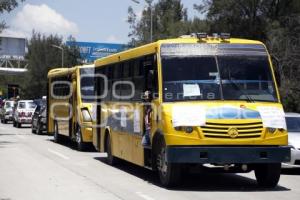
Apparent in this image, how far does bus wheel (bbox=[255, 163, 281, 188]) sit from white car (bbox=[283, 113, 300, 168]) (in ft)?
7.05

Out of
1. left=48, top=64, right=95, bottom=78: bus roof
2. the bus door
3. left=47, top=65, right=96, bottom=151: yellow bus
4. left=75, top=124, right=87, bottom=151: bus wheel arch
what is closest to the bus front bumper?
left=47, top=65, right=96, bottom=151: yellow bus

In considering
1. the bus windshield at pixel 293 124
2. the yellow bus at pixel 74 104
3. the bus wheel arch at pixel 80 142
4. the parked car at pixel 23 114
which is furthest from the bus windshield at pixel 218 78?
the parked car at pixel 23 114

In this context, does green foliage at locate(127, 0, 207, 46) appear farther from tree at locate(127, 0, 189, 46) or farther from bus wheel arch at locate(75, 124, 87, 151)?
bus wheel arch at locate(75, 124, 87, 151)

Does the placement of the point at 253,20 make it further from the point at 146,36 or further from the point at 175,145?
the point at 175,145

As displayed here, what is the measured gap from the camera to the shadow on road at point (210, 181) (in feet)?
41.7

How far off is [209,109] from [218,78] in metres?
0.87

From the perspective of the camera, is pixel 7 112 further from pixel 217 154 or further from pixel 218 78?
pixel 217 154

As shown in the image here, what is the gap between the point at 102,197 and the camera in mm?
11398

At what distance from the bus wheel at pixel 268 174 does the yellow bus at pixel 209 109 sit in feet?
0.06

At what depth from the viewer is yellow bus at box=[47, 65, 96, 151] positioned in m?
23.0

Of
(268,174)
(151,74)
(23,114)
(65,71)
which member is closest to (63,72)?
(65,71)

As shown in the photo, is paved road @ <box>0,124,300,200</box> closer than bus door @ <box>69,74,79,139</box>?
Yes

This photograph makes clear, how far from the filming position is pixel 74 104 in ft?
79.9

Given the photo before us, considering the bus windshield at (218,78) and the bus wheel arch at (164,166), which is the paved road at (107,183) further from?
the bus windshield at (218,78)
